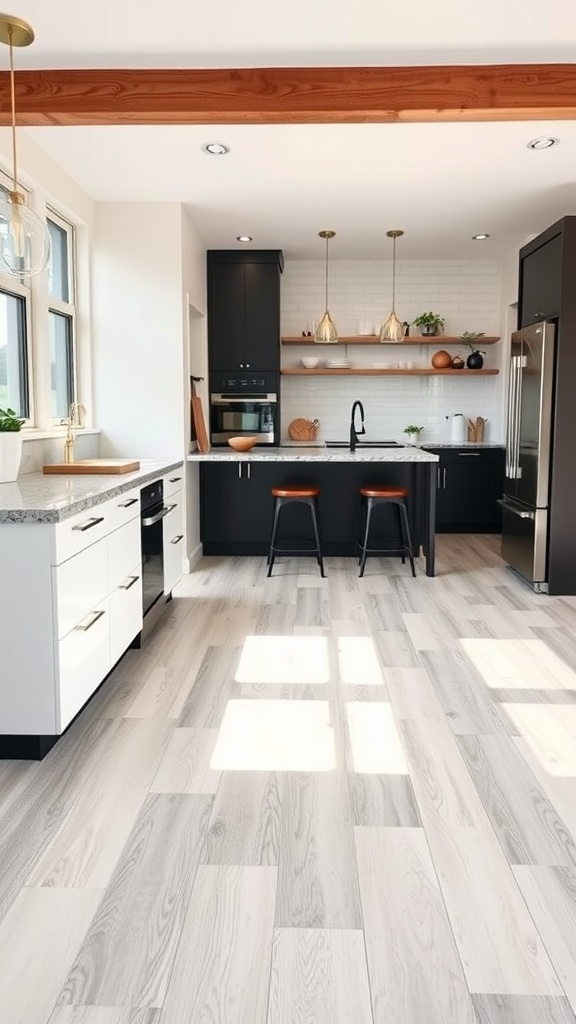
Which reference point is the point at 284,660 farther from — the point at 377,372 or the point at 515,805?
the point at 377,372

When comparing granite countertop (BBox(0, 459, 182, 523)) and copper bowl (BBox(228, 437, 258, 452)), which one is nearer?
granite countertop (BBox(0, 459, 182, 523))

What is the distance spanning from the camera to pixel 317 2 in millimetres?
2584

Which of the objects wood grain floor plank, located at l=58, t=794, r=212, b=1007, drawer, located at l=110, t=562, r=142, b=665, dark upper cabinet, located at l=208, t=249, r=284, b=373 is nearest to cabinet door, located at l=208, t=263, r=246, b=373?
dark upper cabinet, located at l=208, t=249, r=284, b=373

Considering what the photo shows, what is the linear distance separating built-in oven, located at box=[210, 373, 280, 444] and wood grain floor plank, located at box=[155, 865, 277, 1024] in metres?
5.18

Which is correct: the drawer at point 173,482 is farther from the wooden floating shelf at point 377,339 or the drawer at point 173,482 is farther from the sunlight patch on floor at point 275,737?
the wooden floating shelf at point 377,339

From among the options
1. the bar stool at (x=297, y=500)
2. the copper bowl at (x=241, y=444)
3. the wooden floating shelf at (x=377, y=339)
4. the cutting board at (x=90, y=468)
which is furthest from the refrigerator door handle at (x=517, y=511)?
the cutting board at (x=90, y=468)

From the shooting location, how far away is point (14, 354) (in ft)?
12.5

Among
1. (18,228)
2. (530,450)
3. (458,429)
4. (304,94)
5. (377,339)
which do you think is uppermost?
(304,94)

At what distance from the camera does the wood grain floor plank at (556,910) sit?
1476 mm

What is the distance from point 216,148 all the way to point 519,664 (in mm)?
3085

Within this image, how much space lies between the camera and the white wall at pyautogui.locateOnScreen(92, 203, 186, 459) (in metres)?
5.00

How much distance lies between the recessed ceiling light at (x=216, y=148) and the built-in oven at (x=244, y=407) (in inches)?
→ 107

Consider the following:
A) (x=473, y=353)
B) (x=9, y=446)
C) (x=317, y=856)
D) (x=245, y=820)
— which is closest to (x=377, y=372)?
(x=473, y=353)

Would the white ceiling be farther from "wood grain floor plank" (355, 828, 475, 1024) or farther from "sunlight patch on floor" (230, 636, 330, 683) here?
"wood grain floor plank" (355, 828, 475, 1024)
